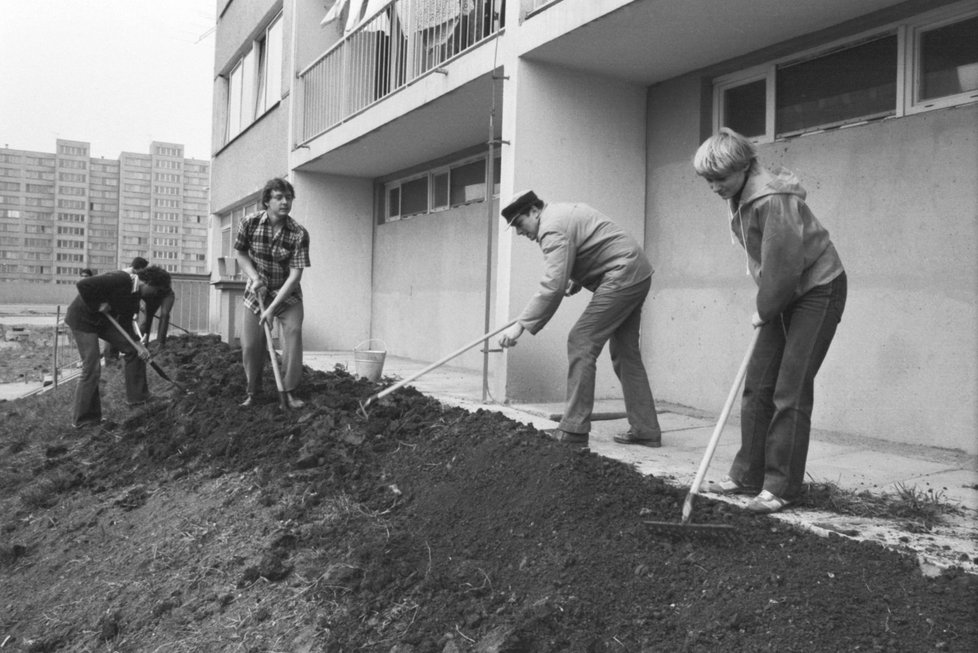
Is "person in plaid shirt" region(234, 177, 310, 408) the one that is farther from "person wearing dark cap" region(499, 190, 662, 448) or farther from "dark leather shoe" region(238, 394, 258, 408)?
"person wearing dark cap" region(499, 190, 662, 448)

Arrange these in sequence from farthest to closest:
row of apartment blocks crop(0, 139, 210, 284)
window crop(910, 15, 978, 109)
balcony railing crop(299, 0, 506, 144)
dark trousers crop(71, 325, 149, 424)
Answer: row of apartment blocks crop(0, 139, 210, 284), balcony railing crop(299, 0, 506, 144), dark trousers crop(71, 325, 149, 424), window crop(910, 15, 978, 109)

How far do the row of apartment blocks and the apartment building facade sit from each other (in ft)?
136

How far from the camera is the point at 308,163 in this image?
35.0 feet

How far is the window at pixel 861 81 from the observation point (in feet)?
15.0

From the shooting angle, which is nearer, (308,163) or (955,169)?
(955,169)

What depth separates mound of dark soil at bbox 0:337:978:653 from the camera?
240cm

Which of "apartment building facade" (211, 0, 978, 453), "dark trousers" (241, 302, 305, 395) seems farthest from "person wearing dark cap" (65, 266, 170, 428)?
"apartment building facade" (211, 0, 978, 453)

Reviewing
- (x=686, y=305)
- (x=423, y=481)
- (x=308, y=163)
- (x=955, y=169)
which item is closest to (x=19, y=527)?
(x=423, y=481)

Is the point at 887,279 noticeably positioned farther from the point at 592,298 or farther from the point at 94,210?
the point at 94,210

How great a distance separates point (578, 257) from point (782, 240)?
5.13 ft

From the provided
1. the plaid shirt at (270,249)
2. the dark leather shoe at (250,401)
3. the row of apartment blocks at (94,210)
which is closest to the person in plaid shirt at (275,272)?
the plaid shirt at (270,249)

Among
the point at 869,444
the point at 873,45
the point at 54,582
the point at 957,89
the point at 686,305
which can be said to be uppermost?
the point at 873,45

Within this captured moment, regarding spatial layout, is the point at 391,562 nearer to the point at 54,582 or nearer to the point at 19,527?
the point at 54,582

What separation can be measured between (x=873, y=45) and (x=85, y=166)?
170ft
